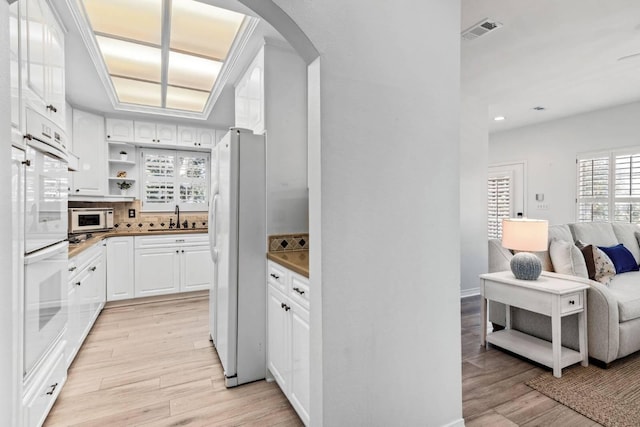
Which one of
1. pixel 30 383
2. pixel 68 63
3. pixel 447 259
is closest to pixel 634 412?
pixel 447 259

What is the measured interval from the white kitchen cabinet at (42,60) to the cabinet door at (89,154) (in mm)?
2299

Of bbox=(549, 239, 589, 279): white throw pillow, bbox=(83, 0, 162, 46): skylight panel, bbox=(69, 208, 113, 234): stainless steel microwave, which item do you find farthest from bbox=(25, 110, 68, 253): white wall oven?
bbox=(549, 239, 589, 279): white throw pillow

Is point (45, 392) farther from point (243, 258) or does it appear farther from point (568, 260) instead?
point (568, 260)

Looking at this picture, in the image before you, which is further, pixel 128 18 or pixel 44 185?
pixel 128 18

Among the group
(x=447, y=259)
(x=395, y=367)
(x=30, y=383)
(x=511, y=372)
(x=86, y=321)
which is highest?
(x=447, y=259)

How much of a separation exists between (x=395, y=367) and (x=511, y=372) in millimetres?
1481

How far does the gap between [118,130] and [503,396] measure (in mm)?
5290

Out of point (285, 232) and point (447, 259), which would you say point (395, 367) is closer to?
point (447, 259)

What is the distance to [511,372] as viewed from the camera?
2385 mm

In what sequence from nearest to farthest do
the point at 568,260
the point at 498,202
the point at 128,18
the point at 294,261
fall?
1. the point at 294,261
2. the point at 128,18
3. the point at 568,260
4. the point at 498,202

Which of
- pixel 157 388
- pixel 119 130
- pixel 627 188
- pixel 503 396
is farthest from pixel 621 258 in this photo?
pixel 119 130

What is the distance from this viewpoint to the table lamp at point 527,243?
8.29ft

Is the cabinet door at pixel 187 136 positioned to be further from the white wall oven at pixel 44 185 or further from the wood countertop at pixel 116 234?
the white wall oven at pixel 44 185

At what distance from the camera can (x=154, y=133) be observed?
4.71 meters
